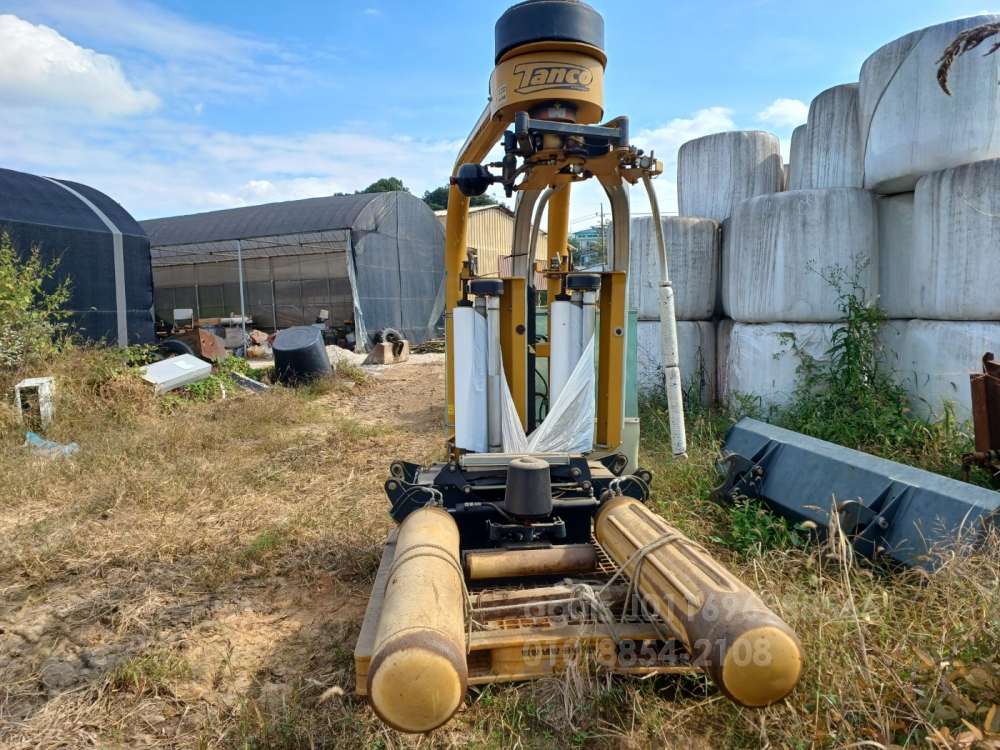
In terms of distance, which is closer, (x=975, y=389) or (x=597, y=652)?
(x=597, y=652)

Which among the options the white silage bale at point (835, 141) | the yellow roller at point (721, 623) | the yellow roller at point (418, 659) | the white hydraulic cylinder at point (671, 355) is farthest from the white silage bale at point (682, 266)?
the yellow roller at point (418, 659)

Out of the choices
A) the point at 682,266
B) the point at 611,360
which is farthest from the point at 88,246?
the point at 611,360

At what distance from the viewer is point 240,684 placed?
2635 mm

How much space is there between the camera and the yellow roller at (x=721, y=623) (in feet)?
5.62

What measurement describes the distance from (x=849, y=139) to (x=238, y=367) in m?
9.40

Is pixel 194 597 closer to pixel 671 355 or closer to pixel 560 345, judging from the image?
pixel 560 345

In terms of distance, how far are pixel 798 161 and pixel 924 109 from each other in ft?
4.74

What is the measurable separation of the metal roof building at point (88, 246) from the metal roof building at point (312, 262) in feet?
17.7

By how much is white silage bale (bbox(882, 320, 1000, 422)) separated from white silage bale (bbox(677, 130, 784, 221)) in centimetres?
227

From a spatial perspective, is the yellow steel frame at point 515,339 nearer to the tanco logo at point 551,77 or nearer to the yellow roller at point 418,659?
the tanco logo at point 551,77

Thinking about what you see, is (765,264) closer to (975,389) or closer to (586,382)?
(975,389)

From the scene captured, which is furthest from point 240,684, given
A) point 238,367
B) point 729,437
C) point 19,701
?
A: point 238,367

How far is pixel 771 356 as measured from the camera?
6.07m

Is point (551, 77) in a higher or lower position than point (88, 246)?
lower
